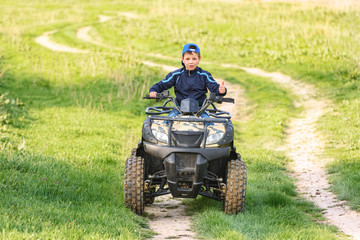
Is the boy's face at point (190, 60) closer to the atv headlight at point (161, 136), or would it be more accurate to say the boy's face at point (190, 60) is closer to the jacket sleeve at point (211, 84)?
the jacket sleeve at point (211, 84)

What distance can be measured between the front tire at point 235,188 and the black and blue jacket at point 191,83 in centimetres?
113

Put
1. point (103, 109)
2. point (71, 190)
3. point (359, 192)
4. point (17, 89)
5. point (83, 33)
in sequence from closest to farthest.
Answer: point (71, 190), point (359, 192), point (103, 109), point (17, 89), point (83, 33)

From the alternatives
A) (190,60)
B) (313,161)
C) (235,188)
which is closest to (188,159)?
(235,188)

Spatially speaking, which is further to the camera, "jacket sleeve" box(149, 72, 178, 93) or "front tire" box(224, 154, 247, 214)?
"jacket sleeve" box(149, 72, 178, 93)

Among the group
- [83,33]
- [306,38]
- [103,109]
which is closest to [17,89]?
[103,109]

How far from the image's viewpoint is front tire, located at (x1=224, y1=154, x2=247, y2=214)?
7.05m

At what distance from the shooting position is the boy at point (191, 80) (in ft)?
24.7

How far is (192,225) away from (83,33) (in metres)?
33.5

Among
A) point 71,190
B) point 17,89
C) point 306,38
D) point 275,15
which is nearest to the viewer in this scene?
point 71,190

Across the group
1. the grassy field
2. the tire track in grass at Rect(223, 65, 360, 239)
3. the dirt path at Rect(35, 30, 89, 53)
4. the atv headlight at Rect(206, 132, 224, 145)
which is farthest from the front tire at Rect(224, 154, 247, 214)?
the dirt path at Rect(35, 30, 89, 53)

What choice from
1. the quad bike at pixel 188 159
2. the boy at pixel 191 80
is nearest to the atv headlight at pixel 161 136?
the quad bike at pixel 188 159

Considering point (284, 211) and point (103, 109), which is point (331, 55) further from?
point (284, 211)

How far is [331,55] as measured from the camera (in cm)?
2397

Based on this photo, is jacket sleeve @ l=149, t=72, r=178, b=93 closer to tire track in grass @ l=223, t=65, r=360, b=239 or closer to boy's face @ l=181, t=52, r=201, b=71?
boy's face @ l=181, t=52, r=201, b=71
